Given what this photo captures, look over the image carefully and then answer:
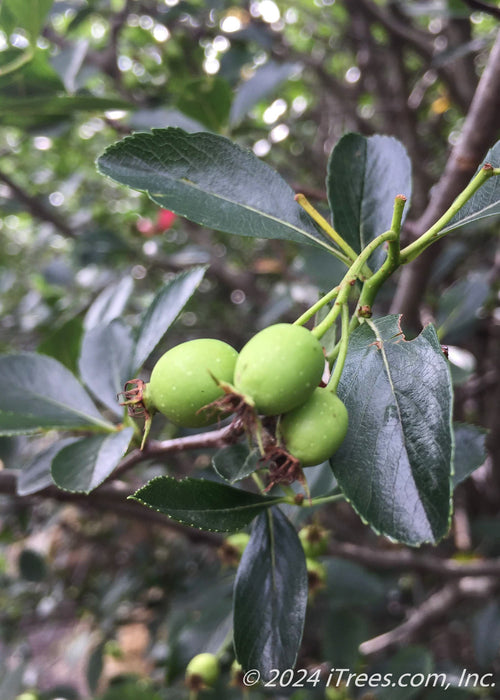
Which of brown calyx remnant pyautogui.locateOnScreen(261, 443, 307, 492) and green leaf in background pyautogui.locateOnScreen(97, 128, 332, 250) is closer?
brown calyx remnant pyautogui.locateOnScreen(261, 443, 307, 492)

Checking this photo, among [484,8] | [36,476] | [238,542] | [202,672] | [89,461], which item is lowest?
[202,672]

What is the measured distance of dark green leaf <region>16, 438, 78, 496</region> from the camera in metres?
0.80

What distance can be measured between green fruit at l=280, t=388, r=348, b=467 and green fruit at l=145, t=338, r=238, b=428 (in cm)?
7

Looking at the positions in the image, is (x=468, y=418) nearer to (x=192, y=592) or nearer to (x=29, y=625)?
(x=192, y=592)

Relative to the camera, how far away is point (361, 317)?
0.58 m

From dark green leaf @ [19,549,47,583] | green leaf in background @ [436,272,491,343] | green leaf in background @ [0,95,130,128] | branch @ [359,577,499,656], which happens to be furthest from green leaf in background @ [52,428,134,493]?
dark green leaf @ [19,549,47,583]

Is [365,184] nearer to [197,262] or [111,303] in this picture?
[111,303]

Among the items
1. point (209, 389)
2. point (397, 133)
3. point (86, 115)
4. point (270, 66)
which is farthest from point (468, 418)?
point (209, 389)

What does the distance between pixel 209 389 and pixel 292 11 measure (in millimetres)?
2758

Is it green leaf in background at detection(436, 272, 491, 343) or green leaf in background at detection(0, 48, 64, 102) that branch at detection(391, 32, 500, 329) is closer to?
green leaf in background at detection(436, 272, 491, 343)

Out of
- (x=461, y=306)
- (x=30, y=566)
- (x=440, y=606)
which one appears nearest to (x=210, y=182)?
(x=461, y=306)

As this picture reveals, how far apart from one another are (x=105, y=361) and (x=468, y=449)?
582 millimetres

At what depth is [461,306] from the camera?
139 cm

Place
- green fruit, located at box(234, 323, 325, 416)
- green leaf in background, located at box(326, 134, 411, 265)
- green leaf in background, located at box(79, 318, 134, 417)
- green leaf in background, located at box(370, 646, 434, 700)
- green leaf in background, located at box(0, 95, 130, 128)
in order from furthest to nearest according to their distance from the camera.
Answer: green leaf in background, located at box(370, 646, 434, 700), green leaf in background, located at box(0, 95, 130, 128), green leaf in background, located at box(79, 318, 134, 417), green leaf in background, located at box(326, 134, 411, 265), green fruit, located at box(234, 323, 325, 416)
